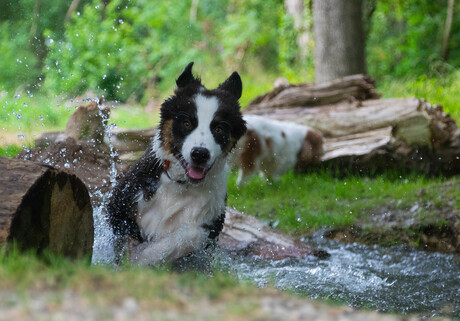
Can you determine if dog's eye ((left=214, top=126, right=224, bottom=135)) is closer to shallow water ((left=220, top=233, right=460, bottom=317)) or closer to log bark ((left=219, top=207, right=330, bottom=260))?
shallow water ((left=220, top=233, right=460, bottom=317))

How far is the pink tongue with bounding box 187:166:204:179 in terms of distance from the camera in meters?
4.12

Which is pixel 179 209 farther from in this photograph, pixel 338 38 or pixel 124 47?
pixel 124 47

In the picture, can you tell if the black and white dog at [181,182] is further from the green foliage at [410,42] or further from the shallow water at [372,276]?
the green foliage at [410,42]

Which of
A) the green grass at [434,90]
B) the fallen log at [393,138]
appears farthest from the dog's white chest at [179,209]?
the green grass at [434,90]

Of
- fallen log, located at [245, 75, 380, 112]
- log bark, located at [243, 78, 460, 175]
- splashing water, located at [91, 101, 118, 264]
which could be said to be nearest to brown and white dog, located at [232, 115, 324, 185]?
log bark, located at [243, 78, 460, 175]

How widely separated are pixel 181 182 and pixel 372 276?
6.92 feet

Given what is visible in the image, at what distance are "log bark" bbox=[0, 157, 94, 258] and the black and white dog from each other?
530mm

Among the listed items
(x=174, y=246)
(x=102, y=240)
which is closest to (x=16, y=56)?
(x=102, y=240)

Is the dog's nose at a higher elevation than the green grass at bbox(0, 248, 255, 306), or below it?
higher

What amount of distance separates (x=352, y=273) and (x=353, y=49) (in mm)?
6281

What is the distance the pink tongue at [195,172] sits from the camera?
13.5 feet

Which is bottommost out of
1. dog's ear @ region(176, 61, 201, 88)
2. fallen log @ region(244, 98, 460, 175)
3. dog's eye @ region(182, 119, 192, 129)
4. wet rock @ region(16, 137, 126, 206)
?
A: fallen log @ region(244, 98, 460, 175)

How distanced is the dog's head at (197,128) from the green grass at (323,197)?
9.03 ft

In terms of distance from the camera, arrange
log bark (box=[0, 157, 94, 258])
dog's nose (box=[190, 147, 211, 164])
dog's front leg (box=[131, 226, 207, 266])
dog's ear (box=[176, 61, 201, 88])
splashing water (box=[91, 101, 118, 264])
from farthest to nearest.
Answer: splashing water (box=[91, 101, 118, 264])
dog's ear (box=[176, 61, 201, 88])
dog's front leg (box=[131, 226, 207, 266])
dog's nose (box=[190, 147, 211, 164])
log bark (box=[0, 157, 94, 258])
